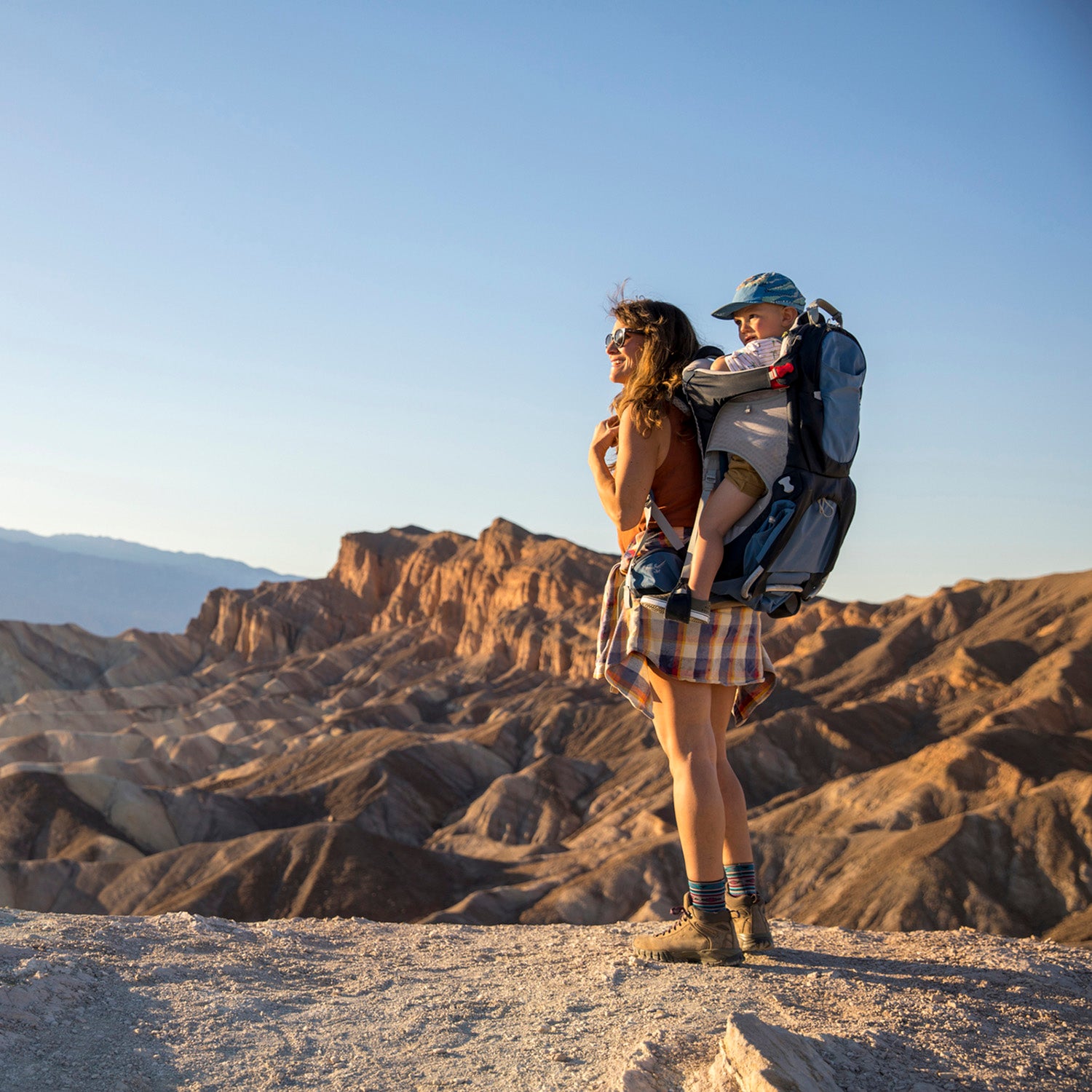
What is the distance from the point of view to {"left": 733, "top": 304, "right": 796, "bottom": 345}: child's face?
448cm

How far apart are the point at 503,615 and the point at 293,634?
2556cm

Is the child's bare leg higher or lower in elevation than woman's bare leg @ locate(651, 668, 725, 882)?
higher

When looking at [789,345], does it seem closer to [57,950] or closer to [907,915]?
[57,950]

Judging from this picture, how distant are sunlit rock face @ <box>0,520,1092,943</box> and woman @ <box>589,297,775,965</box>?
104 ft

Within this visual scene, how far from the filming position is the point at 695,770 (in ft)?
15.0

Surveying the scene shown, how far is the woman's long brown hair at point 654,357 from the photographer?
4.48 metres

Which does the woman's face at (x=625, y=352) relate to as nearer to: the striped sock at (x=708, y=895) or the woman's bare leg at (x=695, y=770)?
the woman's bare leg at (x=695, y=770)

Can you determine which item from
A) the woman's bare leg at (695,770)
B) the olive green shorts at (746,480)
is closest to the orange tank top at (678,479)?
the olive green shorts at (746,480)

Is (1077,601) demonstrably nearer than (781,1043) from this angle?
No

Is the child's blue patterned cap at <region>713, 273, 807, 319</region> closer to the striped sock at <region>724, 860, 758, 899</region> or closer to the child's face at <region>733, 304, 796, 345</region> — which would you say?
the child's face at <region>733, 304, 796, 345</region>

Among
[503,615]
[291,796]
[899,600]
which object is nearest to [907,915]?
[291,796]

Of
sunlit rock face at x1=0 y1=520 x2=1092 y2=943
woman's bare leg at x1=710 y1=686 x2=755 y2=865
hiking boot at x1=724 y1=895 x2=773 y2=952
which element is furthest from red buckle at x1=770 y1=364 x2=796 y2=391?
sunlit rock face at x1=0 y1=520 x2=1092 y2=943

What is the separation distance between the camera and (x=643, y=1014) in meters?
4.09

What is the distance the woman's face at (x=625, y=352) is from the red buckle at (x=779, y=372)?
0.68 metres
